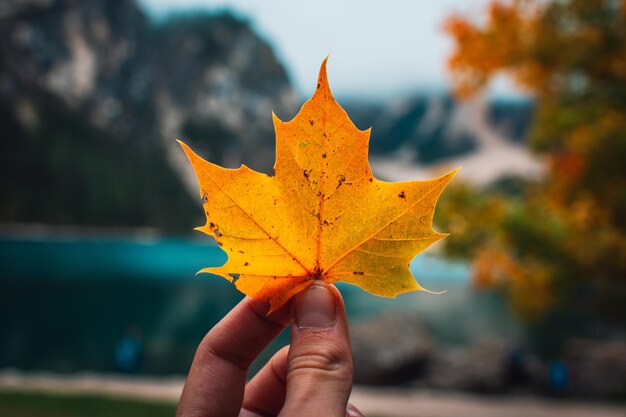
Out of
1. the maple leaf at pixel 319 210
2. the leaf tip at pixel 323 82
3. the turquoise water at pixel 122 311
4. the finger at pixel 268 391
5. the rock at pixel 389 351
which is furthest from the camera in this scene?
the turquoise water at pixel 122 311

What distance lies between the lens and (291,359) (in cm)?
131

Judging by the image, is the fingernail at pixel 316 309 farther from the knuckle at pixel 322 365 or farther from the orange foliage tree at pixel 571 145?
the orange foliage tree at pixel 571 145

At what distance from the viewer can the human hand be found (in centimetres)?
121

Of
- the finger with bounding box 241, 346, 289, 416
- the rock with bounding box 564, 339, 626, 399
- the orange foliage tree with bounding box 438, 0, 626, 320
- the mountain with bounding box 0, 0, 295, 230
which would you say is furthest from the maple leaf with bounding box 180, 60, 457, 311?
the mountain with bounding box 0, 0, 295, 230

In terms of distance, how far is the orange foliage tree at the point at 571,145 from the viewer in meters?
6.33

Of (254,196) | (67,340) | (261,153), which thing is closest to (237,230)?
(254,196)

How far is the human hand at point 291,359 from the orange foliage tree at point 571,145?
4.90 meters

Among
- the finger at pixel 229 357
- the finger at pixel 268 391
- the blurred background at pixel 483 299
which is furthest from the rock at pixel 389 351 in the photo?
the finger at pixel 229 357

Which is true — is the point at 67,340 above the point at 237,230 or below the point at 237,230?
above

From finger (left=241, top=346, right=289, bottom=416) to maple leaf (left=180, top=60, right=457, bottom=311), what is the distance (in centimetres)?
44

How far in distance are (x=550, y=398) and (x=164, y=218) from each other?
10508cm

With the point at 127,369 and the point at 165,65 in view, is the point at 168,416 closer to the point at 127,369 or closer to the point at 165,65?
the point at 127,369

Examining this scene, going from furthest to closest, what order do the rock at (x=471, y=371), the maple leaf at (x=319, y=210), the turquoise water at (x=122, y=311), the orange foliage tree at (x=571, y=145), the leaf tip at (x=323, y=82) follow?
the turquoise water at (x=122, y=311), the rock at (x=471, y=371), the orange foliage tree at (x=571, y=145), the maple leaf at (x=319, y=210), the leaf tip at (x=323, y=82)

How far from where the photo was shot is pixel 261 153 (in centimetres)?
15038
